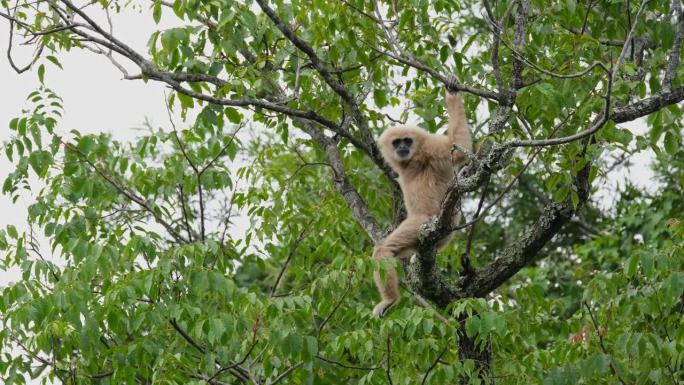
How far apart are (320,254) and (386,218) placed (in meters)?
1.74

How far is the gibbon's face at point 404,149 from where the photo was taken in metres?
8.25

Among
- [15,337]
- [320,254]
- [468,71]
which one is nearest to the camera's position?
[15,337]

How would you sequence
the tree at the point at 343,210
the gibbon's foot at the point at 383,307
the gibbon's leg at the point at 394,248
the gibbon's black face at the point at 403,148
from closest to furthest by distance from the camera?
1. the tree at the point at 343,210
2. the gibbon's leg at the point at 394,248
3. the gibbon's foot at the point at 383,307
4. the gibbon's black face at the point at 403,148

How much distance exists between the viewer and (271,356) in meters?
6.22

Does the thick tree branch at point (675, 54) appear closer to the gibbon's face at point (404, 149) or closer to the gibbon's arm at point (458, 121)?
the gibbon's arm at point (458, 121)

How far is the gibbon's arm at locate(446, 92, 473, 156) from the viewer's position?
7219 mm

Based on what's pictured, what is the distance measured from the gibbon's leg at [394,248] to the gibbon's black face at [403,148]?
2.89 feet

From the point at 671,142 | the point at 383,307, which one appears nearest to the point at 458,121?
the point at 383,307

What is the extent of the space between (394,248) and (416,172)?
4.13ft

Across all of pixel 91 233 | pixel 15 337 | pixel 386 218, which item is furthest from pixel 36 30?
pixel 386 218

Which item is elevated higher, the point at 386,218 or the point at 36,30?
the point at 36,30

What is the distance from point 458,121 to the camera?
284 inches

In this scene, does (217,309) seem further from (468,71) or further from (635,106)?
(635,106)

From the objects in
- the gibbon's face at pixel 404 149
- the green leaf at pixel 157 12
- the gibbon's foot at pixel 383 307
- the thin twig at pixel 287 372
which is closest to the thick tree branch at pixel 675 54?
the gibbon's foot at pixel 383 307
